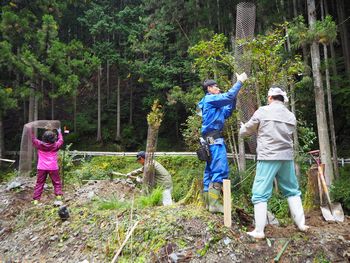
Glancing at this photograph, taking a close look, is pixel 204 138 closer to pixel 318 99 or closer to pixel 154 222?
pixel 154 222

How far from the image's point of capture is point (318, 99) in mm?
9789

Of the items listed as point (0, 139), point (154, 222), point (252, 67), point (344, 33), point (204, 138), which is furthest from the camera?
point (0, 139)

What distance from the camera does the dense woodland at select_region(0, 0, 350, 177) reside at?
852cm

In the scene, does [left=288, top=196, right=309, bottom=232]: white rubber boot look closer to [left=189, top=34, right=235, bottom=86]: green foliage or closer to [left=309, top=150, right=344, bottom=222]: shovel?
[left=309, top=150, right=344, bottom=222]: shovel

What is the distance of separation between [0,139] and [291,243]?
54.2 feet

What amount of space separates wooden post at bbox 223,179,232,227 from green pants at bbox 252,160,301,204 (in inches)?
10.8

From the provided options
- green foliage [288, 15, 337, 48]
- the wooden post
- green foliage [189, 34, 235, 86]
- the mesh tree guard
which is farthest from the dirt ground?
green foliage [288, 15, 337, 48]

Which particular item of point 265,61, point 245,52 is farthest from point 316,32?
point 245,52

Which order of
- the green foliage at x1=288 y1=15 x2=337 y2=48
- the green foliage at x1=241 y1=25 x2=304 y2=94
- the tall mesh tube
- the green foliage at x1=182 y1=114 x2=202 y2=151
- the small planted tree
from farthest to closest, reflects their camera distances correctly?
the green foliage at x1=182 y1=114 x2=202 y2=151 → the green foliage at x1=288 y1=15 x2=337 y2=48 → the tall mesh tube → the green foliage at x1=241 y1=25 x2=304 y2=94 → the small planted tree

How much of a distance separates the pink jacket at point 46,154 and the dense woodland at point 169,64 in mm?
3747

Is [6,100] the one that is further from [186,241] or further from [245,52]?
[186,241]

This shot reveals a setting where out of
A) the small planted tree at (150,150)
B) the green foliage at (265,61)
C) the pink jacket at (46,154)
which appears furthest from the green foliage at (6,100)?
the green foliage at (265,61)

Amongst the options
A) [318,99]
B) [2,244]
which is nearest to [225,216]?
[2,244]

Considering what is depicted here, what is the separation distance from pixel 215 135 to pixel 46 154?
391 cm
